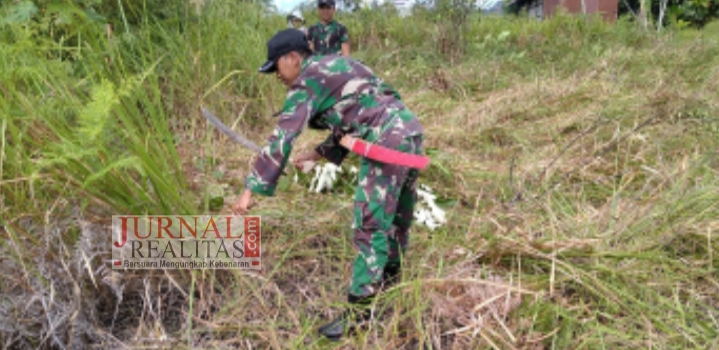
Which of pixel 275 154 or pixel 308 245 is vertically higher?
pixel 275 154

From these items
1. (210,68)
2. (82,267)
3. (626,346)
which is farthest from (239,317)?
(210,68)

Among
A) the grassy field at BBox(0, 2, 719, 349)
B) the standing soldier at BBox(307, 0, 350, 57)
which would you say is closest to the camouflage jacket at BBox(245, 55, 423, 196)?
the grassy field at BBox(0, 2, 719, 349)

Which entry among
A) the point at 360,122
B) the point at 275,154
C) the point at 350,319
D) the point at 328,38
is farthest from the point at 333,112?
the point at 328,38

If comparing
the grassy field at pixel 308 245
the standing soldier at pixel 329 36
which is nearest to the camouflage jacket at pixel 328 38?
the standing soldier at pixel 329 36

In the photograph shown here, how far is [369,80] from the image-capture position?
175cm

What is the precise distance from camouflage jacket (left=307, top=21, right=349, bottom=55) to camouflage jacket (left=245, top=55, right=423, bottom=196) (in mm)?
3577

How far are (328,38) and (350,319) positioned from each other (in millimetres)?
3938

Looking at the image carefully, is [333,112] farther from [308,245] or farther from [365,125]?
[308,245]

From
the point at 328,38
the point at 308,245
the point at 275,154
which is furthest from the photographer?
the point at 328,38

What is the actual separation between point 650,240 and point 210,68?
249 centimetres

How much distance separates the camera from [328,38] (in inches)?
206

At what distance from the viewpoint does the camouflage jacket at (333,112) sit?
1.58 metres

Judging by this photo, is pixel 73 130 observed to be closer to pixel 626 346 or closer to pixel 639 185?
pixel 626 346

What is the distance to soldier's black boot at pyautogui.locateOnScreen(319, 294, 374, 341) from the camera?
5.57 ft
